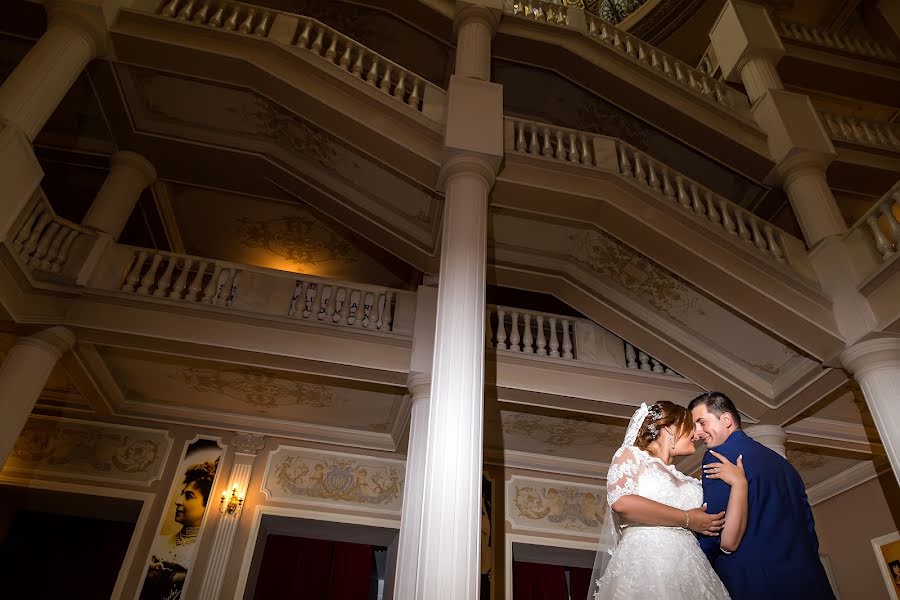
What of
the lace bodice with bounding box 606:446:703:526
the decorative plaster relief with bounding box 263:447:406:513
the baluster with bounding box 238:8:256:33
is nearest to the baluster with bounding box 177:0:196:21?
the baluster with bounding box 238:8:256:33

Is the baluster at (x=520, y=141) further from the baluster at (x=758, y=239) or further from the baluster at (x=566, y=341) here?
the baluster at (x=758, y=239)

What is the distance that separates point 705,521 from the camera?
7.50 feet

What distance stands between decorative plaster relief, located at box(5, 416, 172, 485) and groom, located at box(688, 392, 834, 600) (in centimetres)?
758

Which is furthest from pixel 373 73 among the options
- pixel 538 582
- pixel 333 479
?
pixel 538 582

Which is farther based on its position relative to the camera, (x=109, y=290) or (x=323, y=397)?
(x=323, y=397)

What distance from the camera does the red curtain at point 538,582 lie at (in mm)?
9148

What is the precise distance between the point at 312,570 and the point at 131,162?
625 cm

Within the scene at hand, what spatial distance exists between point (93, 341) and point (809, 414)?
27.0 feet

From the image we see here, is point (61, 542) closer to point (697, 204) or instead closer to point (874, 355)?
point (697, 204)

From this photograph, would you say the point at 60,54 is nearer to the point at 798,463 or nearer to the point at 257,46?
the point at 257,46

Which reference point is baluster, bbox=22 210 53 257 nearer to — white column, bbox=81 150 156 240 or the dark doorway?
white column, bbox=81 150 156 240

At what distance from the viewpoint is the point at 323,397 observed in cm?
787

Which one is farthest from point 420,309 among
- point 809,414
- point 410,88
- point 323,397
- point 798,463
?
point 798,463

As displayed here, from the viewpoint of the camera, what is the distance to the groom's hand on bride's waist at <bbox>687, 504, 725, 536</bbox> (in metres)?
A: 2.28
